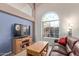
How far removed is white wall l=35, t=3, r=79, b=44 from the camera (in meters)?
2.29

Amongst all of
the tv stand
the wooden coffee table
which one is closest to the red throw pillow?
the wooden coffee table

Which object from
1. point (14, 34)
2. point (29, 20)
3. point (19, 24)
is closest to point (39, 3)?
point (29, 20)

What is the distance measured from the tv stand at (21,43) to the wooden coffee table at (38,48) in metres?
0.10

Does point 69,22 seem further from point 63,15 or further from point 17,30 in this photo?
point 17,30

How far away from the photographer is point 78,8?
2270 mm

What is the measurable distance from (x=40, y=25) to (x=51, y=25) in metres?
0.19

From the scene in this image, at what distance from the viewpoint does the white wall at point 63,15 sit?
7.50 feet

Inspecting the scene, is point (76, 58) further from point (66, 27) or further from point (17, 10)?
point (17, 10)

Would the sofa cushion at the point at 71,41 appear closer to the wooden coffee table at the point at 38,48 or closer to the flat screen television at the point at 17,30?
the wooden coffee table at the point at 38,48

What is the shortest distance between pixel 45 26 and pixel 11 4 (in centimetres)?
67

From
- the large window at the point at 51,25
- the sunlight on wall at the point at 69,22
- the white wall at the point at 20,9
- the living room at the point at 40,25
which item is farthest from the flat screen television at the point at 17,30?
the sunlight on wall at the point at 69,22

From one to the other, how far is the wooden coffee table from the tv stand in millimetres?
101

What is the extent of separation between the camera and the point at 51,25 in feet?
7.97

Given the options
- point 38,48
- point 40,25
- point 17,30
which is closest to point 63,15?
point 40,25
